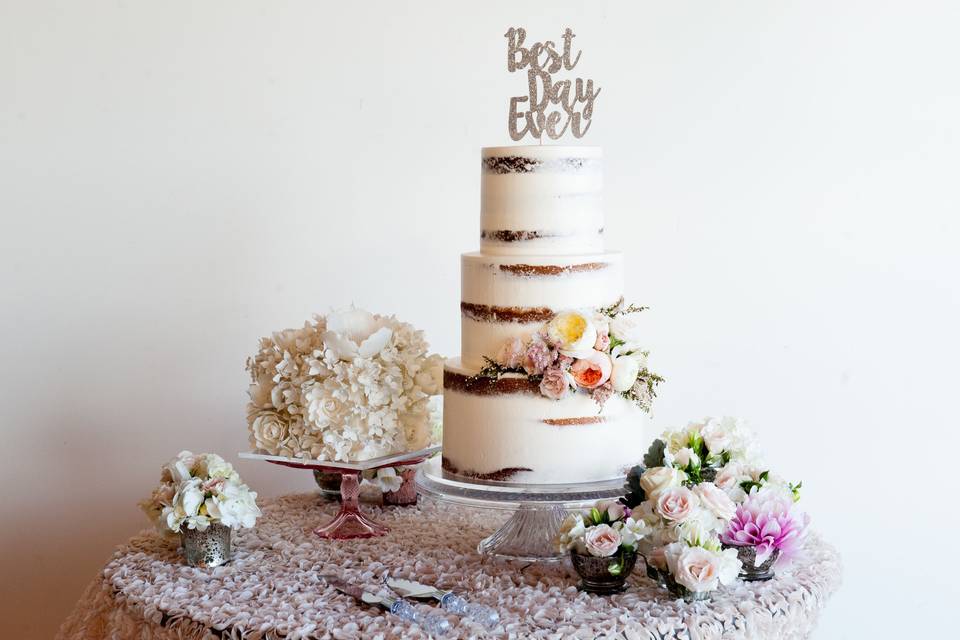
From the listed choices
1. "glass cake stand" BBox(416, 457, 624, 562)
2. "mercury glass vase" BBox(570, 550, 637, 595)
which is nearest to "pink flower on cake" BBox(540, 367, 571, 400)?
"glass cake stand" BBox(416, 457, 624, 562)

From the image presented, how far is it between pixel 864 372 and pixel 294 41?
5.74 ft

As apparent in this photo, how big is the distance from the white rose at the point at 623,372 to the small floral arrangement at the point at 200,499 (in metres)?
0.69

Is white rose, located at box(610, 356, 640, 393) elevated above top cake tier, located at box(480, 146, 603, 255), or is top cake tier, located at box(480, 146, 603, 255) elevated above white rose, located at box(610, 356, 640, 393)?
top cake tier, located at box(480, 146, 603, 255)

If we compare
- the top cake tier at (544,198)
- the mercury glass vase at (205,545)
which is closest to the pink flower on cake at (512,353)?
the top cake tier at (544,198)

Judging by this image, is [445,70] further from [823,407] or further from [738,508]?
[738,508]

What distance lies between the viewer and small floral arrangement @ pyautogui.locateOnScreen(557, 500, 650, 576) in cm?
180

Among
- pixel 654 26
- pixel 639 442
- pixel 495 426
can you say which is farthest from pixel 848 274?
pixel 495 426

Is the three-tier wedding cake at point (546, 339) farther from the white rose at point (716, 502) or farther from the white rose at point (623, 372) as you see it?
the white rose at point (716, 502)

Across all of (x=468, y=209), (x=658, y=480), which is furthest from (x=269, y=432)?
(x=468, y=209)

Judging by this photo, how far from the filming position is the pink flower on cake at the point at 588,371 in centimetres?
196

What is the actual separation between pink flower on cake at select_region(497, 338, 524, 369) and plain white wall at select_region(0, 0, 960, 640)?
3.38 ft

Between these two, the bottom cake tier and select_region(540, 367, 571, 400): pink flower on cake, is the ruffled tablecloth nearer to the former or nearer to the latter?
the bottom cake tier

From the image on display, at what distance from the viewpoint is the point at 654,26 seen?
9.52ft

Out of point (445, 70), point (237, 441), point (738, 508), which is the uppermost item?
point (445, 70)
